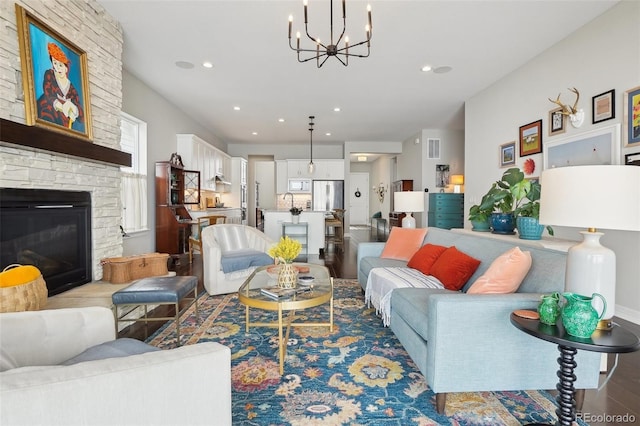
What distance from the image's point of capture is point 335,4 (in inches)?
120

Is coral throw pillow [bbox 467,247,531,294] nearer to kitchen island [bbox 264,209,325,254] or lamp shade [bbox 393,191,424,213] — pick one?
lamp shade [bbox 393,191,424,213]

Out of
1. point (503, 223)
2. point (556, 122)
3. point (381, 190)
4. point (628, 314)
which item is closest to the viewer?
point (628, 314)

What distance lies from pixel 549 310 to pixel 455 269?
1109mm

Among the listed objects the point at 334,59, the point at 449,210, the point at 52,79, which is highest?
the point at 334,59

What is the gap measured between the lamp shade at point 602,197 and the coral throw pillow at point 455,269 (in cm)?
107

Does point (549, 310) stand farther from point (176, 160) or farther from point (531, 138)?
point (176, 160)

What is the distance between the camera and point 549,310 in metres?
1.35

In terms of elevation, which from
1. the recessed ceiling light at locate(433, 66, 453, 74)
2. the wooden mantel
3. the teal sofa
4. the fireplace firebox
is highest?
the recessed ceiling light at locate(433, 66, 453, 74)

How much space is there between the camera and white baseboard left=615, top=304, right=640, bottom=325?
2.93m

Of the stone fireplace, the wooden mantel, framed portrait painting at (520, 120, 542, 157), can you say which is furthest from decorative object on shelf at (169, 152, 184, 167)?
framed portrait painting at (520, 120, 542, 157)

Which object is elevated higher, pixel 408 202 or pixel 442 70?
pixel 442 70

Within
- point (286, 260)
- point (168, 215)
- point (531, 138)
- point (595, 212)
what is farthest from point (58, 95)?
point (531, 138)

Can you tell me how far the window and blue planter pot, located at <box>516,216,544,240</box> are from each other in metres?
4.91

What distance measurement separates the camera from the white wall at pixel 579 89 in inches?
119
